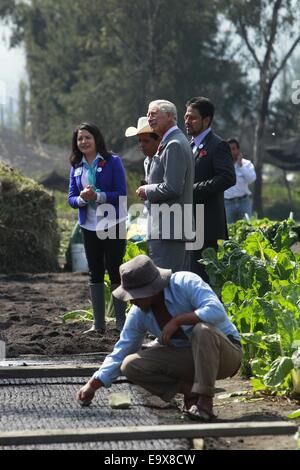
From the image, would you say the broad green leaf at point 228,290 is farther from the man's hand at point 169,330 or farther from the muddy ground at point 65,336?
the man's hand at point 169,330

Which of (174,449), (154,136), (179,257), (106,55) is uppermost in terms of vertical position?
(106,55)

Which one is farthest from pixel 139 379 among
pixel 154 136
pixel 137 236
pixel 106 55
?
pixel 106 55

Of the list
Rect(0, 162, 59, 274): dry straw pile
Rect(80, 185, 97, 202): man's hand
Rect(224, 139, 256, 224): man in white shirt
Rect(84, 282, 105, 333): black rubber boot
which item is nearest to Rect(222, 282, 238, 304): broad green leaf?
Rect(80, 185, 97, 202): man's hand

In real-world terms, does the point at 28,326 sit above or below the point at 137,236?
below

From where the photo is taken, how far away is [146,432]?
16.8 ft

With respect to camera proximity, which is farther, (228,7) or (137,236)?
(228,7)

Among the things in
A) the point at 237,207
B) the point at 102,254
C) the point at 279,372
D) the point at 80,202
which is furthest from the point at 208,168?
the point at 237,207

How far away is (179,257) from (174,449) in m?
2.68

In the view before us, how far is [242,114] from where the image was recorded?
42.2 metres

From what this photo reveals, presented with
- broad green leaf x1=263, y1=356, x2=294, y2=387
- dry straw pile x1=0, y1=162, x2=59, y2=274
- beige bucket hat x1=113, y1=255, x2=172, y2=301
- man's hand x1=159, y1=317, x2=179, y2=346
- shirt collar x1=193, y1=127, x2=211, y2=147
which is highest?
shirt collar x1=193, y1=127, x2=211, y2=147

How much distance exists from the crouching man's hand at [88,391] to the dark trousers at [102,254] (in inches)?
116

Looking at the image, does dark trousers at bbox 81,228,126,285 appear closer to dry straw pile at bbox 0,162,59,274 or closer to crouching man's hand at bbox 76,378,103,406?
crouching man's hand at bbox 76,378,103,406

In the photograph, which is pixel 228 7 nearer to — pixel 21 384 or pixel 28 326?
pixel 28 326

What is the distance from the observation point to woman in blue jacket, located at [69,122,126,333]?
8727 millimetres
